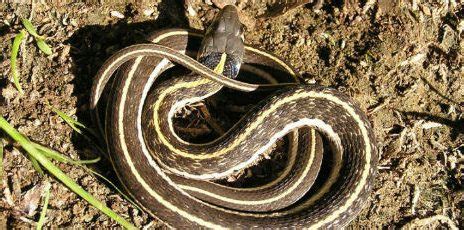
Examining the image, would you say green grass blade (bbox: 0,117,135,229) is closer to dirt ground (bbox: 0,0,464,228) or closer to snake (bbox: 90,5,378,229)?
snake (bbox: 90,5,378,229)

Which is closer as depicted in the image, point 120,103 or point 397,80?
point 120,103

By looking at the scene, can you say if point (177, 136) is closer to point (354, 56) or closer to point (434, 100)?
point (354, 56)

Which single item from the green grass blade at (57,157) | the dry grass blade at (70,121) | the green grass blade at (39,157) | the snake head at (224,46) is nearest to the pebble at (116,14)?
the snake head at (224,46)

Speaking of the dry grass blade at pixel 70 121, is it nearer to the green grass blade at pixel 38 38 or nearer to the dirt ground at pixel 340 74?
the dirt ground at pixel 340 74

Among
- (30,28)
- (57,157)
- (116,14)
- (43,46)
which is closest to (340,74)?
(116,14)

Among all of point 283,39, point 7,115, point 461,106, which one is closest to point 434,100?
point 461,106

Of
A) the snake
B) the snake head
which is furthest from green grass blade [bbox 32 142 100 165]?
the snake head
